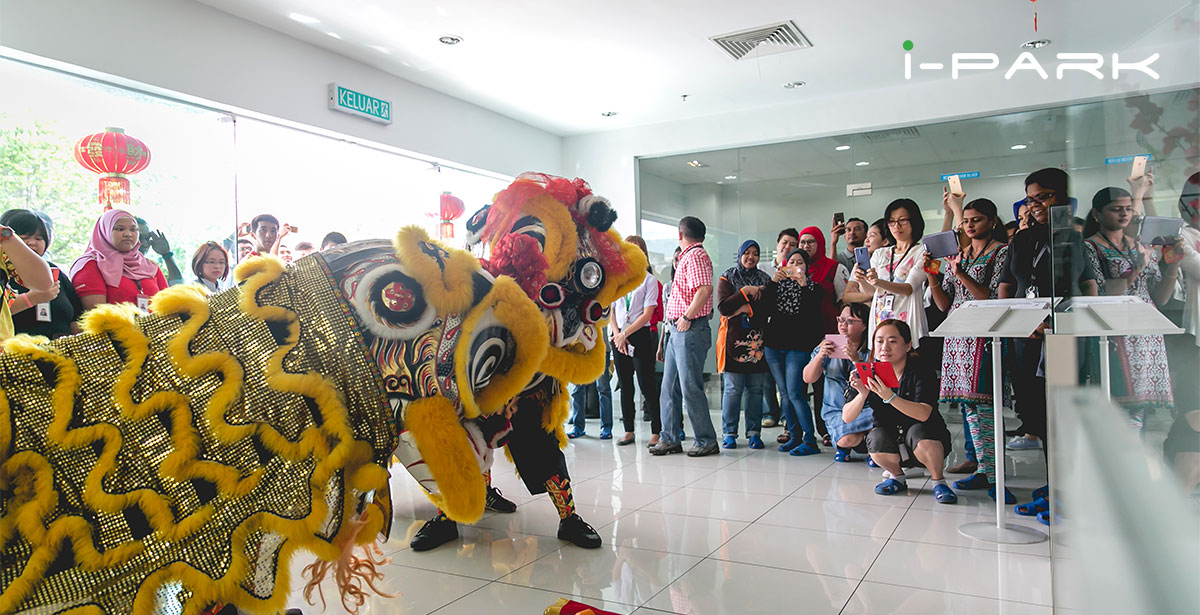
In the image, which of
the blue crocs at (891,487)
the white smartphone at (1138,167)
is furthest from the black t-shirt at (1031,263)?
the white smartphone at (1138,167)

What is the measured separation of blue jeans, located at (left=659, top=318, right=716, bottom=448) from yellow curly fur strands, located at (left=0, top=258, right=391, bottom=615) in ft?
11.8

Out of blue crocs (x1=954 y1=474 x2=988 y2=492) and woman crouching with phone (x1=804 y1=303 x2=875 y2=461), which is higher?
woman crouching with phone (x1=804 y1=303 x2=875 y2=461)

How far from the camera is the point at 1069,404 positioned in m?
1.13

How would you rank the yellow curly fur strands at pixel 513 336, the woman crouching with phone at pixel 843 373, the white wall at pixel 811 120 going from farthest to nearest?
the white wall at pixel 811 120
the woman crouching with phone at pixel 843 373
the yellow curly fur strands at pixel 513 336

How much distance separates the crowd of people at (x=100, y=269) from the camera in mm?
2783

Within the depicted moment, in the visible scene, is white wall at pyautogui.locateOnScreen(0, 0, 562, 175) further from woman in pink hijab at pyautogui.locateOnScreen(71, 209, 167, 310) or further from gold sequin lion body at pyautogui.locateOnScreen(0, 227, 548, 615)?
gold sequin lion body at pyautogui.locateOnScreen(0, 227, 548, 615)

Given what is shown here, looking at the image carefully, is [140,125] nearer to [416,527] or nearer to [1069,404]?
[416,527]

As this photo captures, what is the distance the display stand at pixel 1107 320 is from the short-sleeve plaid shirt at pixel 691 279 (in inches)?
126

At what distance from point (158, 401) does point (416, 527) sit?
2283 mm

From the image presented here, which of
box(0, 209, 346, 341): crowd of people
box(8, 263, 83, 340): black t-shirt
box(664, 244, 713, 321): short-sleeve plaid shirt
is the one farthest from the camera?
box(664, 244, 713, 321): short-sleeve plaid shirt

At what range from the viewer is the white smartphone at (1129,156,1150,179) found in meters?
0.67

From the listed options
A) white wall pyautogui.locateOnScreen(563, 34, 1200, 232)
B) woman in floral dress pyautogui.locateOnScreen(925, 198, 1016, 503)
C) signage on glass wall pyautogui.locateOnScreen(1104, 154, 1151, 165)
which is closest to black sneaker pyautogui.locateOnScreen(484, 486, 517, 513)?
woman in floral dress pyautogui.locateOnScreen(925, 198, 1016, 503)

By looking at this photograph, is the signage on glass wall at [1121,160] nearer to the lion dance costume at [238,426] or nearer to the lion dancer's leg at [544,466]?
the lion dance costume at [238,426]

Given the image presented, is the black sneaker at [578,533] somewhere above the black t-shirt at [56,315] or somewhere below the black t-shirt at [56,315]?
below
